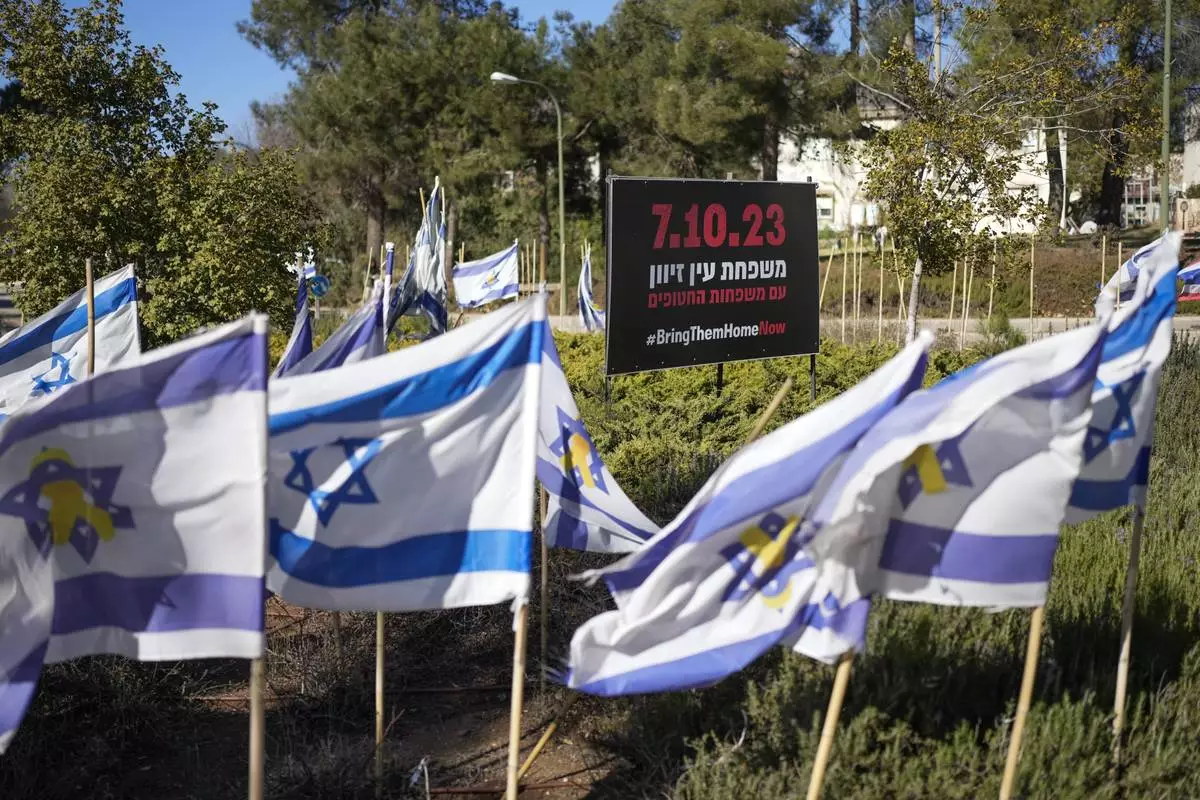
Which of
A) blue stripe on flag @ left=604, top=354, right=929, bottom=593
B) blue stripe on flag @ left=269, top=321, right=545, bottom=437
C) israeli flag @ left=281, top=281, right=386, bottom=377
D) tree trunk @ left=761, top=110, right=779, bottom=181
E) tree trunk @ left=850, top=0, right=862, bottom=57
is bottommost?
blue stripe on flag @ left=604, top=354, right=929, bottom=593

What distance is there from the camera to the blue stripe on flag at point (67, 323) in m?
7.76

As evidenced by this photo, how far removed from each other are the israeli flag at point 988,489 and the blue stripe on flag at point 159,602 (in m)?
1.85

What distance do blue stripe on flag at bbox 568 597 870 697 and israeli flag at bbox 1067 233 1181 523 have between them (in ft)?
4.59

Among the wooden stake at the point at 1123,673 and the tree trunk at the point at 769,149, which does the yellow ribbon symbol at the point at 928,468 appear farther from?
the tree trunk at the point at 769,149

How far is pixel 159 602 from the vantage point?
13.7 ft

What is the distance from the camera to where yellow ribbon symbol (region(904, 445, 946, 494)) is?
13.8ft

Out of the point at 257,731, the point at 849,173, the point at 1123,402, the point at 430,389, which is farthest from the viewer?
the point at 849,173

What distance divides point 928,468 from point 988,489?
212 mm

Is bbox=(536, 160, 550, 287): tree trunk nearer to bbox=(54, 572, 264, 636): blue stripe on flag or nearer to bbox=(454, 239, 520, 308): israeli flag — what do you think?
bbox=(454, 239, 520, 308): israeli flag

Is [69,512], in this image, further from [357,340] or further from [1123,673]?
[1123,673]

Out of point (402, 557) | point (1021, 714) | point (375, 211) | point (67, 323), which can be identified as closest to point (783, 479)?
point (1021, 714)

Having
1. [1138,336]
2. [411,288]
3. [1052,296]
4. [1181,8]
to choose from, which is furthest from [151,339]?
[1181,8]

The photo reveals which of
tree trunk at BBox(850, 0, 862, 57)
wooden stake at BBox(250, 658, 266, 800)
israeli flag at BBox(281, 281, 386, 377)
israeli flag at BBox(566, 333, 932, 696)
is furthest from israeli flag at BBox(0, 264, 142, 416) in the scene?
tree trunk at BBox(850, 0, 862, 57)

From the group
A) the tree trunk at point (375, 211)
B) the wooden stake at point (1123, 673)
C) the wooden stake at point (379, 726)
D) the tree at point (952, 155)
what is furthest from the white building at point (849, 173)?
the tree trunk at point (375, 211)
